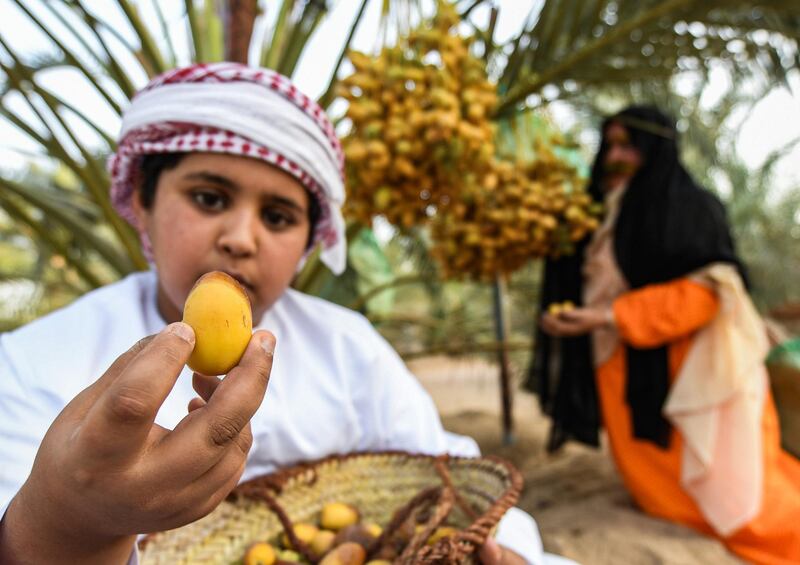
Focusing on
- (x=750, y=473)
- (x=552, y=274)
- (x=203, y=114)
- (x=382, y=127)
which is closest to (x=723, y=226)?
(x=552, y=274)

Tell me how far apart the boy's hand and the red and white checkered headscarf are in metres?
0.58

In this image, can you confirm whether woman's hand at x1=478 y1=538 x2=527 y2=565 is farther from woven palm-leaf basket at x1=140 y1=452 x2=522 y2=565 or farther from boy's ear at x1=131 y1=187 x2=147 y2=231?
boy's ear at x1=131 y1=187 x2=147 y2=231

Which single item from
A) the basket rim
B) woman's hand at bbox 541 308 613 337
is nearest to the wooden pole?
woman's hand at bbox 541 308 613 337

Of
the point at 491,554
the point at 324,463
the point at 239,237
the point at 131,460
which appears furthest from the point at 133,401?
the point at 324,463

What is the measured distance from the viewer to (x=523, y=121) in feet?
6.76

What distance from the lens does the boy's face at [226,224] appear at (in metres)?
1.01

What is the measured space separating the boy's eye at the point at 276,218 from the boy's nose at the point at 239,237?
3.2 inches

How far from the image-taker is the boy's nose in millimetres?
993

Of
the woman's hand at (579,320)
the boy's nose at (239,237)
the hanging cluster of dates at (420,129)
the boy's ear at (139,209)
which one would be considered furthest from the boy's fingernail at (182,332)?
the woman's hand at (579,320)

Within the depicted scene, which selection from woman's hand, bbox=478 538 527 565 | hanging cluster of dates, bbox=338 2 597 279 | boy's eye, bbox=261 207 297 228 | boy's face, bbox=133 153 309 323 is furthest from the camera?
hanging cluster of dates, bbox=338 2 597 279

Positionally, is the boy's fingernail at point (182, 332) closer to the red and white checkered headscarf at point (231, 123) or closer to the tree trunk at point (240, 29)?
the red and white checkered headscarf at point (231, 123)

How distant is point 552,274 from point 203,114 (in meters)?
2.17

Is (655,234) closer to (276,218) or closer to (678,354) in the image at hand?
(678,354)

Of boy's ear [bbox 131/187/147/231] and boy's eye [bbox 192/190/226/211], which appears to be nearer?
boy's eye [bbox 192/190/226/211]
